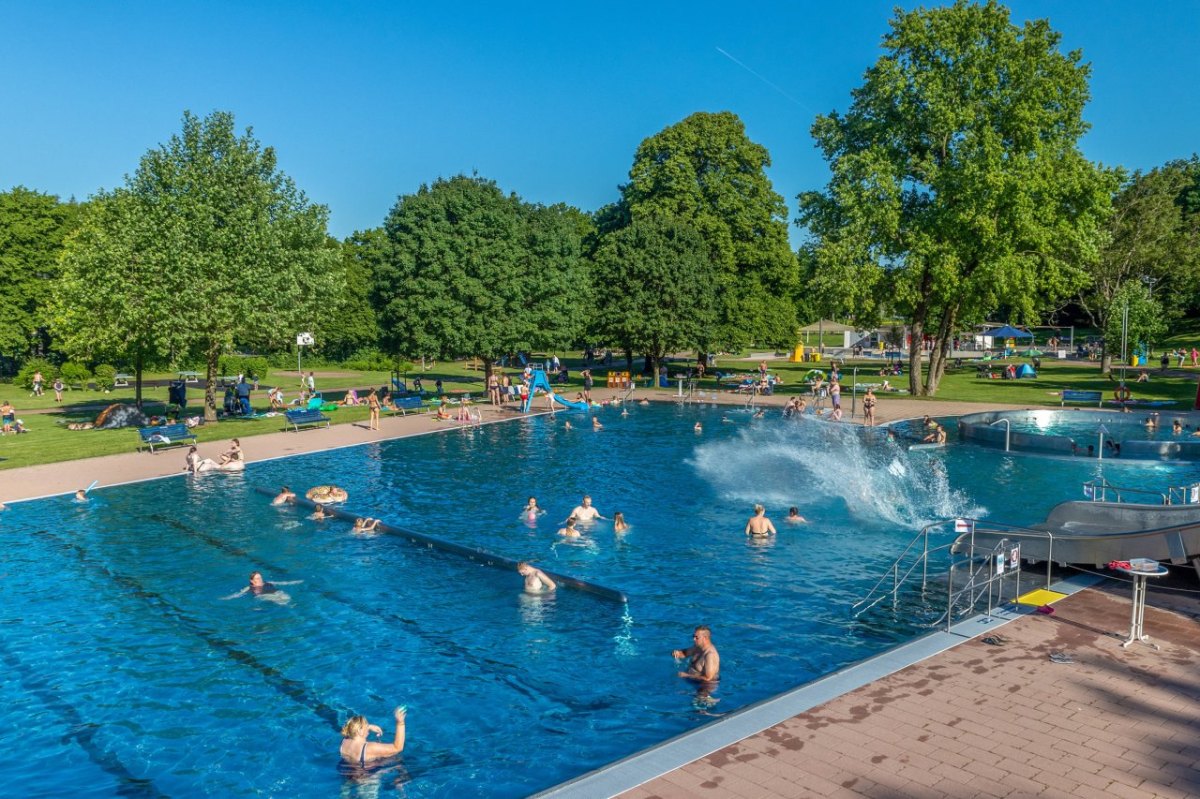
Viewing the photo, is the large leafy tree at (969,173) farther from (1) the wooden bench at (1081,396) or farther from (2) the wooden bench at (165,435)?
(2) the wooden bench at (165,435)

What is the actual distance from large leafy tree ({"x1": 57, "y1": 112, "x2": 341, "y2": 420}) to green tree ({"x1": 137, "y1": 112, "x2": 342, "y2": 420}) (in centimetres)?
4

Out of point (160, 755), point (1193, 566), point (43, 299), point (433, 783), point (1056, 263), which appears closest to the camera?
point (433, 783)

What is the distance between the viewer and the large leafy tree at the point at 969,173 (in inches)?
1651

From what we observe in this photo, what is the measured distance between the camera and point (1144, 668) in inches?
449

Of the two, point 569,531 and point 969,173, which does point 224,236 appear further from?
point 969,173

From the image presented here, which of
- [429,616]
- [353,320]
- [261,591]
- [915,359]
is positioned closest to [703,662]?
[429,616]

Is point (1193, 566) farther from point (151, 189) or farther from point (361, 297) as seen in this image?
point (361, 297)

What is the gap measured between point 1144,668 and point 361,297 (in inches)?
3037

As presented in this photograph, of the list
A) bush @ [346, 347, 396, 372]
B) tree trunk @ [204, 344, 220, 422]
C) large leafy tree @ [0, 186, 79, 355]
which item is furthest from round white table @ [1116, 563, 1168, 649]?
bush @ [346, 347, 396, 372]

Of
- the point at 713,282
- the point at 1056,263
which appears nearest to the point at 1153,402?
the point at 1056,263

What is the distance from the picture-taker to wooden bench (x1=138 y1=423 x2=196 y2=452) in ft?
104

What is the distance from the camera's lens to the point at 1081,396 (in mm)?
45906

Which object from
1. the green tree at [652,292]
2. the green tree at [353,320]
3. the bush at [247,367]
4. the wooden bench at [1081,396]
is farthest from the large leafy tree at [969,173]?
the green tree at [353,320]

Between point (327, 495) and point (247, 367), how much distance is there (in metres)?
43.4
